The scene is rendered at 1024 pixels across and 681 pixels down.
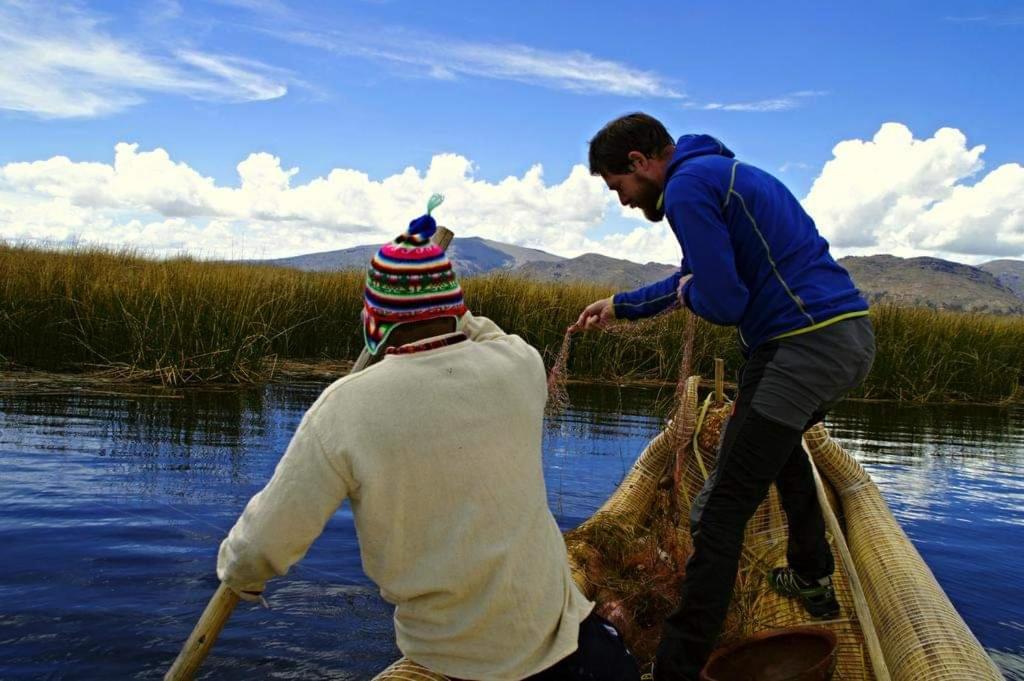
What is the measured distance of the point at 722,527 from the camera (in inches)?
110

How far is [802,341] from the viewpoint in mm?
2742

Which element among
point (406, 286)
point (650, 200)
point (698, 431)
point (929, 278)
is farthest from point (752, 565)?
point (929, 278)

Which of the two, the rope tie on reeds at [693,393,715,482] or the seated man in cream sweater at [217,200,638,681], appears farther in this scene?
the rope tie on reeds at [693,393,715,482]

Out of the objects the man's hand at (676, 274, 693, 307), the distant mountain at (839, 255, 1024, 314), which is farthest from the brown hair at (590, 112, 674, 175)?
the distant mountain at (839, 255, 1024, 314)

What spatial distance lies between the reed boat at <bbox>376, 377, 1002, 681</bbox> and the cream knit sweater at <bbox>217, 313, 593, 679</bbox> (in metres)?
0.25

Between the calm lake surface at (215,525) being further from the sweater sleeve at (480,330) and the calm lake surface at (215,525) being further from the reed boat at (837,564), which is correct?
the sweater sleeve at (480,330)

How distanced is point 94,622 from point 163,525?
1334 mm

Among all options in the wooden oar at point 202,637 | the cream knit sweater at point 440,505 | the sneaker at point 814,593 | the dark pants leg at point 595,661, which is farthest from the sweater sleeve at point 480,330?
the sneaker at point 814,593

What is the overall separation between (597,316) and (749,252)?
78 centimetres

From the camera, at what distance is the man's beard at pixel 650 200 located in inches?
116

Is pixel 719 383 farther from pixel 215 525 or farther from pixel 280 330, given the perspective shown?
pixel 280 330

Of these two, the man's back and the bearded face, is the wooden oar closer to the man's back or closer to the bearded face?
the man's back

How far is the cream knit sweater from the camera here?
1.66 m

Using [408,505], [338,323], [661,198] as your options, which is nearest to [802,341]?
[661,198]
